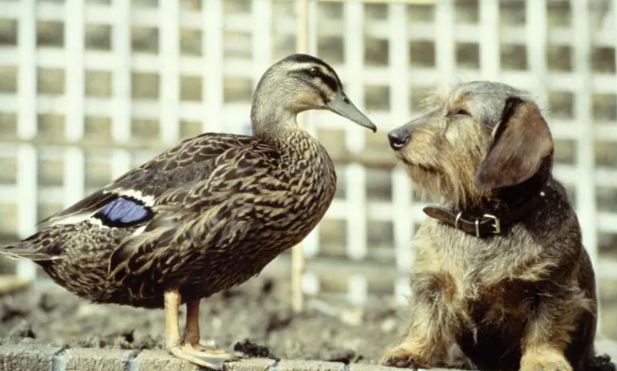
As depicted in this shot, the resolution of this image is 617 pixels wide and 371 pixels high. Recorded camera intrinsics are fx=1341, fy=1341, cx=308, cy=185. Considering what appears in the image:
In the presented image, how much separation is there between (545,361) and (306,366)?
2.74 ft

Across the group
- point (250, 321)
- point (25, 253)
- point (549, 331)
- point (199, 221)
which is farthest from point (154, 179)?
point (250, 321)

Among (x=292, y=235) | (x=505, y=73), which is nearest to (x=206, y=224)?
(x=292, y=235)

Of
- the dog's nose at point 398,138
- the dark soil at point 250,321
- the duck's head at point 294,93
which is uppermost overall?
the duck's head at point 294,93

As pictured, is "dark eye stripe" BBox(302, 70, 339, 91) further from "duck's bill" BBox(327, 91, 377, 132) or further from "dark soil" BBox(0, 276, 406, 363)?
"dark soil" BBox(0, 276, 406, 363)

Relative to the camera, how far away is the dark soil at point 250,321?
252 inches

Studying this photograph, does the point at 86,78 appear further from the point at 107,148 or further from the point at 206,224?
the point at 206,224

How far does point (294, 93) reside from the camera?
4.77m

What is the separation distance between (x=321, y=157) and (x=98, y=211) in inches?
30.7

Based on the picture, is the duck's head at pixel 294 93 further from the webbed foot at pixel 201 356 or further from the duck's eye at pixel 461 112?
the webbed foot at pixel 201 356

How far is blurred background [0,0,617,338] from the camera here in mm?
8461

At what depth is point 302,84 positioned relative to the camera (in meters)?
4.78

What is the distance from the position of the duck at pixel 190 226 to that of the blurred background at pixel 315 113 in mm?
3648

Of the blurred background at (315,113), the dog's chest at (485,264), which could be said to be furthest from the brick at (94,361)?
the blurred background at (315,113)

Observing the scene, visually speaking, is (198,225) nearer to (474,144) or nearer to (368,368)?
(368,368)
